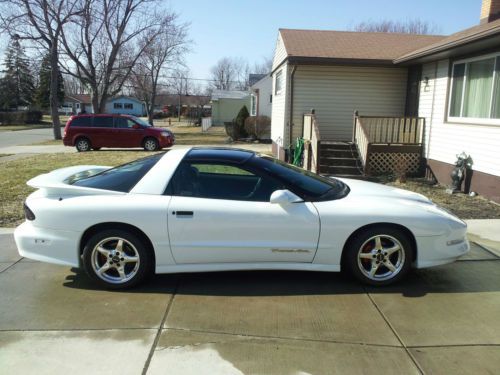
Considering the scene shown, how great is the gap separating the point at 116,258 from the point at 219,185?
1185mm

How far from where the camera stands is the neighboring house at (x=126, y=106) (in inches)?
3300

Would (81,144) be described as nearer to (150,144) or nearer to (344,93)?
(150,144)

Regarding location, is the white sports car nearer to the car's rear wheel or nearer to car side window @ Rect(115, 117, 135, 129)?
the car's rear wheel

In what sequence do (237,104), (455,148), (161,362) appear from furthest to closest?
(237,104) → (455,148) → (161,362)

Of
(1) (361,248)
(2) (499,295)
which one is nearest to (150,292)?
(1) (361,248)

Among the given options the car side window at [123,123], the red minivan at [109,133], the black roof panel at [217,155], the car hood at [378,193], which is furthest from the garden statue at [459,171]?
the car side window at [123,123]

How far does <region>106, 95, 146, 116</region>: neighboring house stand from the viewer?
83812 millimetres

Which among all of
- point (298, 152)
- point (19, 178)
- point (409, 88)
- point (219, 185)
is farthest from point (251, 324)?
point (409, 88)

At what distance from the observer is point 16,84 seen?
74.4m

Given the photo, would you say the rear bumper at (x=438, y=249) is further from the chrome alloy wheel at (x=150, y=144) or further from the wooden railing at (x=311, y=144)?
the chrome alloy wheel at (x=150, y=144)

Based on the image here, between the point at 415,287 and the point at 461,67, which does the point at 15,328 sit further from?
the point at 461,67

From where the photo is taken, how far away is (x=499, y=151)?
8.23 metres

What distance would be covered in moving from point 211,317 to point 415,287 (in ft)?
6.69

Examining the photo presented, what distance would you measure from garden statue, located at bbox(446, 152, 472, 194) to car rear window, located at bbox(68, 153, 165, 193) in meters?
7.04
